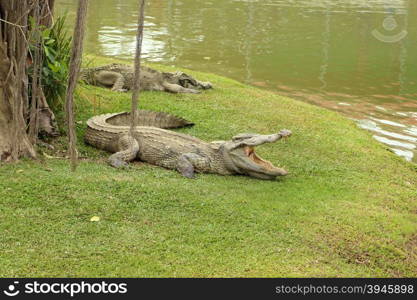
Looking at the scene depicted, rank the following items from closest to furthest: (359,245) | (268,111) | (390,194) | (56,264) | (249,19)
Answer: (56,264), (359,245), (390,194), (268,111), (249,19)

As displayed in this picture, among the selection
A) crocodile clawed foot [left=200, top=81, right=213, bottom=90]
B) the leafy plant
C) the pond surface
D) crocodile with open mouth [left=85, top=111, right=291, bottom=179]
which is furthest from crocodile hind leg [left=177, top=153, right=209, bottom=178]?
the pond surface

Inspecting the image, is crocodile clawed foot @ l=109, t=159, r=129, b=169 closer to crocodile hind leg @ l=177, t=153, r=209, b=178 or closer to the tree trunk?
crocodile hind leg @ l=177, t=153, r=209, b=178

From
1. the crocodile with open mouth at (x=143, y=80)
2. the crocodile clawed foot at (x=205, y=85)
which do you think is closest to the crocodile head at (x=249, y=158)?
the crocodile with open mouth at (x=143, y=80)

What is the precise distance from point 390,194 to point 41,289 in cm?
380

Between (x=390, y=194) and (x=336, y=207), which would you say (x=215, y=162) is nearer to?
(x=336, y=207)

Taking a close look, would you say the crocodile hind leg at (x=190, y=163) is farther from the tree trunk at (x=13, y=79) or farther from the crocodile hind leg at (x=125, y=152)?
the tree trunk at (x=13, y=79)

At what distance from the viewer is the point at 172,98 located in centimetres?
877

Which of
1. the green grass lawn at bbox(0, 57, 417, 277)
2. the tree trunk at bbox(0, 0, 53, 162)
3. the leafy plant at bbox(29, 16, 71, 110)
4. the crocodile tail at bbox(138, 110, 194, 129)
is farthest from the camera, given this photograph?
the crocodile tail at bbox(138, 110, 194, 129)

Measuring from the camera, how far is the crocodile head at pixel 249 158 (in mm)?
5953

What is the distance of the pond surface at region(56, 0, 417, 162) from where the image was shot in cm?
1171

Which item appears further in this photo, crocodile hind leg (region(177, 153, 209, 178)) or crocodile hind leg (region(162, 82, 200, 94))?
crocodile hind leg (region(162, 82, 200, 94))

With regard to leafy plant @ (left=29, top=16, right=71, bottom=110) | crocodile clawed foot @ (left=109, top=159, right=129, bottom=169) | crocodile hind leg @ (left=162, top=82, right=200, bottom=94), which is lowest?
crocodile clawed foot @ (left=109, top=159, right=129, bottom=169)

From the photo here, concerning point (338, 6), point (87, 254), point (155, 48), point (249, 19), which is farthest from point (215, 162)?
point (338, 6)

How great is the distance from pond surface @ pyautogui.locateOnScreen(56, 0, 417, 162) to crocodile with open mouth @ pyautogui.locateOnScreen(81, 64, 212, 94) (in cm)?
304
